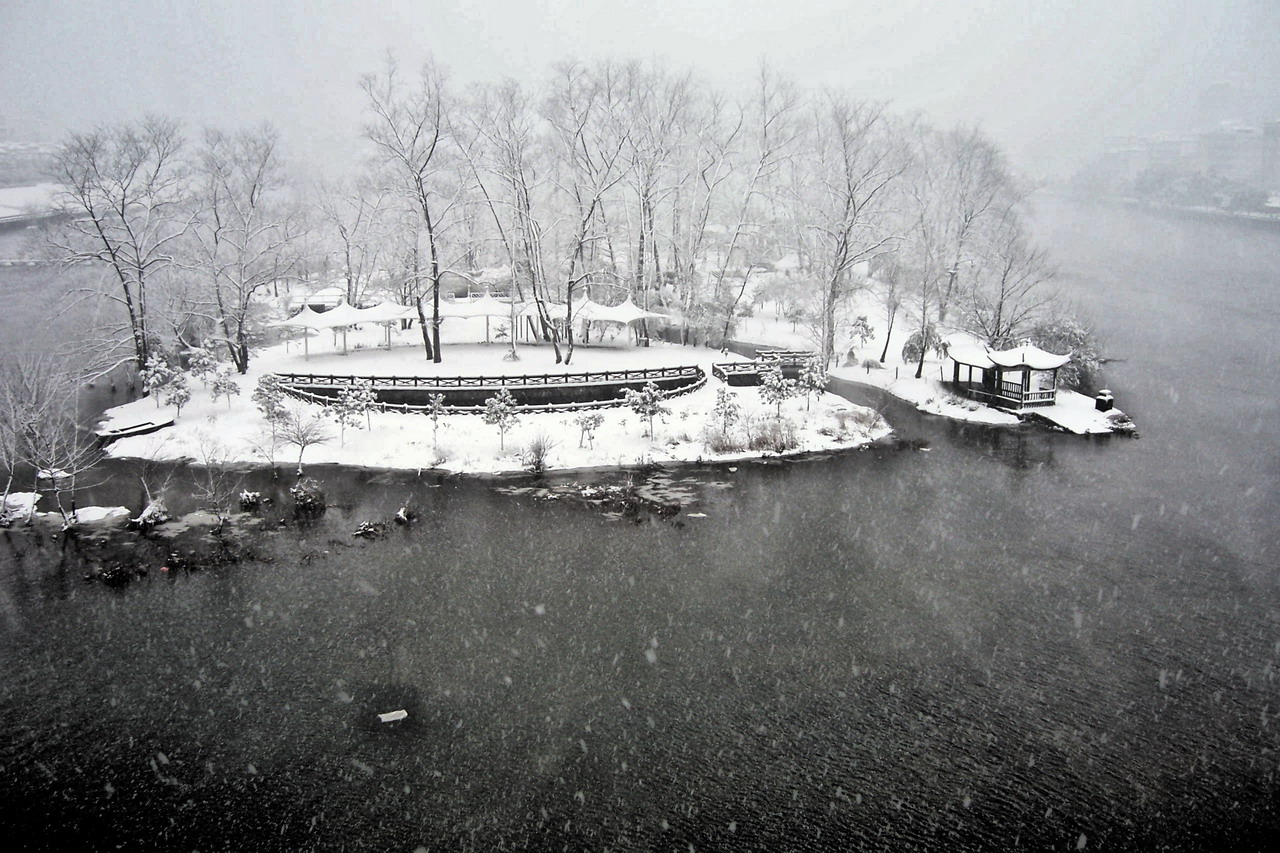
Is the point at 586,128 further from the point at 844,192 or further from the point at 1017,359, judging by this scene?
the point at 1017,359

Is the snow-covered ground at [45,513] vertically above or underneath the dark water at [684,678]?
above

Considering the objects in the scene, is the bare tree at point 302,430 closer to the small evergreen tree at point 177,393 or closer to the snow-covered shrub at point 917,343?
the small evergreen tree at point 177,393

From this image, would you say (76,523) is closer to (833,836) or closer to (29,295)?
(833,836)

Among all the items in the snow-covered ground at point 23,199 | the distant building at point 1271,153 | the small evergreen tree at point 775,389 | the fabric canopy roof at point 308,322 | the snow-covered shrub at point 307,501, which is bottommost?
the snow-covered shrub at point 307,501

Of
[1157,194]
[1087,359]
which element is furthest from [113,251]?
[1157,194]

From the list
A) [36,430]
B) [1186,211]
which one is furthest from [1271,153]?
[36,430]

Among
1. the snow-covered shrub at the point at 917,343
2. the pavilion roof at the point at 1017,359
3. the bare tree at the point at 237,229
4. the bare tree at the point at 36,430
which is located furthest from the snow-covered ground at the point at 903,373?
the bare tree at the point at 36,430

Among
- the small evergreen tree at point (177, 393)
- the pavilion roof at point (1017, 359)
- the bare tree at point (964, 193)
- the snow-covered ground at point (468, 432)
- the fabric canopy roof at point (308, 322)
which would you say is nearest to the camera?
the snow-covered ground at point (468, 432)
